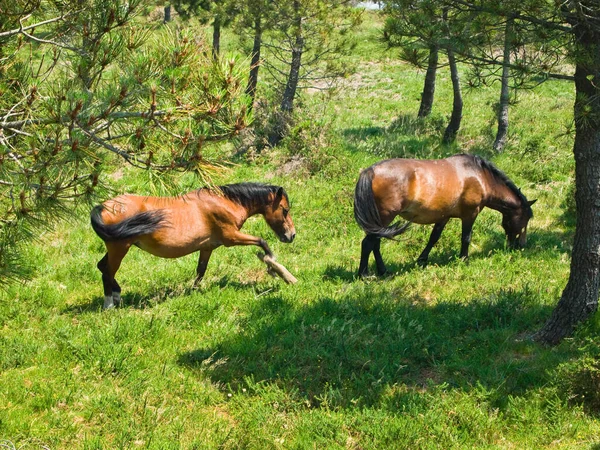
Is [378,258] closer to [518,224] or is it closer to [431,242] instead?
[431,242]

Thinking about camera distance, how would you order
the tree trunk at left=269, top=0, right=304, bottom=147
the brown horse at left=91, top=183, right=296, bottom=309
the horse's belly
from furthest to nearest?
the tree trunk at left=269, top=0, right=304, bottom=147 < the horse's belly < the brown horse at left=91, top=183, right=296, bottom=309

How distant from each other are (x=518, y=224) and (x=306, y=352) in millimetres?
5857

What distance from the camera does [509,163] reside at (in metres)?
16.1

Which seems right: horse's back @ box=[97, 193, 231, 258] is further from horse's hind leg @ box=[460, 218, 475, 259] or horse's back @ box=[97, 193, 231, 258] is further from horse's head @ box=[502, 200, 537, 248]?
horse's head @ box=[502, 200, 537, 248]

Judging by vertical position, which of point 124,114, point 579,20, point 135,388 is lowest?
point 135,388

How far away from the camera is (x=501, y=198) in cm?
1130

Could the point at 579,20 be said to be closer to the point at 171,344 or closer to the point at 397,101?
the point at 171,344

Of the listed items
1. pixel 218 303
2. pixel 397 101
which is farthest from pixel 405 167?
pixel 397 101

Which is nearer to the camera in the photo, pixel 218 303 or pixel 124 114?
pixel 124 114

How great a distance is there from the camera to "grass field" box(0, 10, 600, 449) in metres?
5.95

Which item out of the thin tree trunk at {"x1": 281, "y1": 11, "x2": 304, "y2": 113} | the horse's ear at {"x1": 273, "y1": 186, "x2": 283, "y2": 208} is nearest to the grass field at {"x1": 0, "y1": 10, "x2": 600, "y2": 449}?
the horse's ear at {"x1": 273, "y1": 186, "x2": 283, "y2": 208}

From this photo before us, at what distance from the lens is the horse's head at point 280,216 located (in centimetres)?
1011

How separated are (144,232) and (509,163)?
1092 cm

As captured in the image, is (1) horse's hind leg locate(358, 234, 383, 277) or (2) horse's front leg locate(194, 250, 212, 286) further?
(1) horse's hind leg locate(358, 234, 383, 277)
